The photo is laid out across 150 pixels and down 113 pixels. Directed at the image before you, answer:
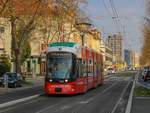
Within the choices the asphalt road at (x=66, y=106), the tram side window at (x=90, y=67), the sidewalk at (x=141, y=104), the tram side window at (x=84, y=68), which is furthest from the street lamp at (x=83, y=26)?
the asphalt road at (x=66, y=106)

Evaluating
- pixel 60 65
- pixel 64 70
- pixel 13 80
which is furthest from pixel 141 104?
pixel 13 80

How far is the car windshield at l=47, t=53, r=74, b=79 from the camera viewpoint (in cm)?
3272

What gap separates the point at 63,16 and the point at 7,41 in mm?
43328

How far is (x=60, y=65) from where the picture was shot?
108 ft

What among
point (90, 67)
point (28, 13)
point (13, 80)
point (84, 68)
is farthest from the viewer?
point (28, 13)

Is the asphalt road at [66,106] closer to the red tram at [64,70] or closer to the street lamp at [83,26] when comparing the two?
the red tram at [64,70]

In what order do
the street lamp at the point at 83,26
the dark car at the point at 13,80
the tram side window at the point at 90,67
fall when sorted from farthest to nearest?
the street lamp at the point at 83,26, the dark car at the point at 13,80, the tram side window at the point at 90,67

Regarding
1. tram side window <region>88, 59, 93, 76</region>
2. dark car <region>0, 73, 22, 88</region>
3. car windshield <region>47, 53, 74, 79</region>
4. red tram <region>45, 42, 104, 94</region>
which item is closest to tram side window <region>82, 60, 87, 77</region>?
red tram <region>45, 42, 104, 94</region>

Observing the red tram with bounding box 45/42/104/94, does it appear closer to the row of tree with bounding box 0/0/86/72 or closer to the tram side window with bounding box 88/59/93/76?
the tram side window with bounding box 88/59/93/76

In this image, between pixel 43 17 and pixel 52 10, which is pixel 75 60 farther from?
pixel 43 17

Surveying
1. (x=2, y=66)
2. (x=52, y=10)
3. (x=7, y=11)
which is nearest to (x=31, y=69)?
(x=2, y=66)

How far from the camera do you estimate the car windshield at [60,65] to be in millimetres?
32719

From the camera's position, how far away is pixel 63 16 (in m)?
58.8

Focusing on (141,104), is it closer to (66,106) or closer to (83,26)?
(66,106)
